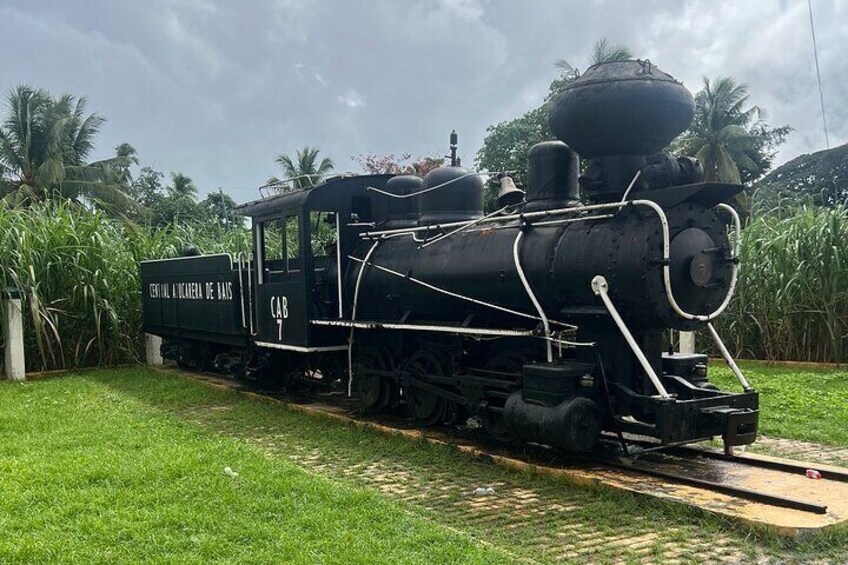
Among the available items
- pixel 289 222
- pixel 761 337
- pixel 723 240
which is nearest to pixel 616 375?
pixel 723 240

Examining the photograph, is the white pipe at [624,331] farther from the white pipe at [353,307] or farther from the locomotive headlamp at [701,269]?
the white pipe at [353,307]

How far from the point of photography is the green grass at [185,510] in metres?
4.31

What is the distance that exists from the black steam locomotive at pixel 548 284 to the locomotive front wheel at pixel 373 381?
0.07 feet

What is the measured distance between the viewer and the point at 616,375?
6242 millimetres

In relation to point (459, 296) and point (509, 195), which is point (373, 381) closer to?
point (459, 296)

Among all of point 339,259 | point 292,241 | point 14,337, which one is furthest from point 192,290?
point 339,259

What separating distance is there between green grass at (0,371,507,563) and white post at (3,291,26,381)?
5364mm

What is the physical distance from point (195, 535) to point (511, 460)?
2.61 meters

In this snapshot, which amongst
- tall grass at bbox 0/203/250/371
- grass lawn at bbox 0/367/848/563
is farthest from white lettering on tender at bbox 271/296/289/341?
tall grass at bbox 0/203/250/371

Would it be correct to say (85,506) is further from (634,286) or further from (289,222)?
(289,222)

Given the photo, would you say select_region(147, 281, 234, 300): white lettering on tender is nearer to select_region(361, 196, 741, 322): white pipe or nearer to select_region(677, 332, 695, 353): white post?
select_region(361, 196, 741, 322): white pipe

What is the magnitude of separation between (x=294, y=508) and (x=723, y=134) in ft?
100

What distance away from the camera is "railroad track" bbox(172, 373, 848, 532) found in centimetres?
521

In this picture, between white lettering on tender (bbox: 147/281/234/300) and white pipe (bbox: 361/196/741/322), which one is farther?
white lettering on tender (bbox: 147/281/234/300)
